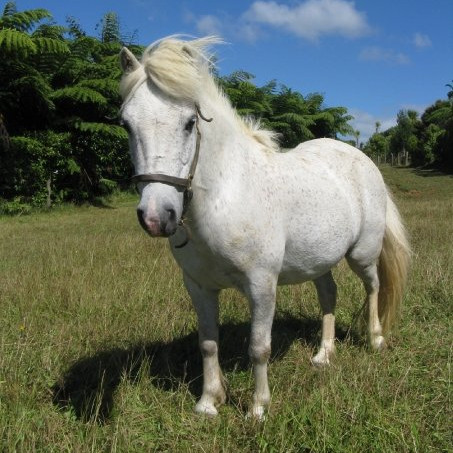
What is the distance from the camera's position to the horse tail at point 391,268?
149 inches

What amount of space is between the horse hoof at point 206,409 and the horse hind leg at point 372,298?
4.64 ft

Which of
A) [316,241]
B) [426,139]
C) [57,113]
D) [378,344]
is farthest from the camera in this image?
[426,139]

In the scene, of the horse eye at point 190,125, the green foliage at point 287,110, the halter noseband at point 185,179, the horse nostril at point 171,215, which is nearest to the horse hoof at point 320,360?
the halter noseband at point 185,179

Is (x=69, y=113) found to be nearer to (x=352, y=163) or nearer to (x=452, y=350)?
(x=352, y=163)

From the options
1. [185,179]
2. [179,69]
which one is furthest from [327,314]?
[179,69]

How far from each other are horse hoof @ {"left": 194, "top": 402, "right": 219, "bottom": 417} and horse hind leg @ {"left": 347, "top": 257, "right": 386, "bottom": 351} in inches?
55.7

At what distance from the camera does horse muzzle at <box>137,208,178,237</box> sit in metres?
1.82

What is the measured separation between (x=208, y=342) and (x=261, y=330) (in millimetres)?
380

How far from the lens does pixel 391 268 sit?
3812 mm

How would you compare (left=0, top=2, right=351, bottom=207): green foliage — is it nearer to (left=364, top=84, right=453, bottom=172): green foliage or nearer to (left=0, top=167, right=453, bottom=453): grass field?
(left=0, top=167, right=453, bottom=453): grass field

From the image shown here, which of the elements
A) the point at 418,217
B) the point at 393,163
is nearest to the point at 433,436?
the point at 418,217

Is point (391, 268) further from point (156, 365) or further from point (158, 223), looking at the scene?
point (158, 223)

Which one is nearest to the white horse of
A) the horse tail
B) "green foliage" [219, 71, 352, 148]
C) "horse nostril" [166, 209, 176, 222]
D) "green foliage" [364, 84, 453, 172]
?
"horse nostril" [166, 209, 176, 222]

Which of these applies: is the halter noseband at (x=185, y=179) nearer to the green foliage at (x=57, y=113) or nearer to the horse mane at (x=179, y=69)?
the horse mane at (x=179, y=69)
